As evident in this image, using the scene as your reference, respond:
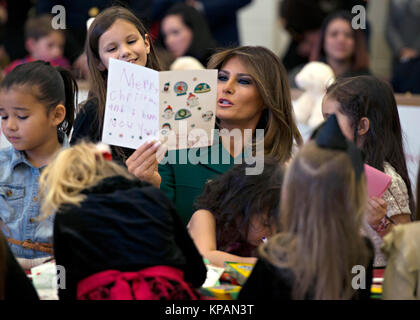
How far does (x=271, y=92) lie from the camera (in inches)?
119

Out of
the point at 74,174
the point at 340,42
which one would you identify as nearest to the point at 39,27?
the point at 340,42

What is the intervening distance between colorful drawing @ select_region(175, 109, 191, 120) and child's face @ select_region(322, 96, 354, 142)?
24.2 inches

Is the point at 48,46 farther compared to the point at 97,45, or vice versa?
the point at 48,46

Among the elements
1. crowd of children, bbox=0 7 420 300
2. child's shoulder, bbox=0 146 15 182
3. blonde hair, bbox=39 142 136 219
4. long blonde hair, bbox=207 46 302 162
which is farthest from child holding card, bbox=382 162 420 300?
child's shoulder, bbox=0 146 15 182

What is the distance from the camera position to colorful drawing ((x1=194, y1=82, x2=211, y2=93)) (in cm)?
262

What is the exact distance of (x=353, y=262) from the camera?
74.2 inches

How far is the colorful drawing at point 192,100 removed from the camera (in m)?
2.62

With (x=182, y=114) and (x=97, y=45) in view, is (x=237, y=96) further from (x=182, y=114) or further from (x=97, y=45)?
(x=97, y=45)

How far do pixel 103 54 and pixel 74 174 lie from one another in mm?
1141

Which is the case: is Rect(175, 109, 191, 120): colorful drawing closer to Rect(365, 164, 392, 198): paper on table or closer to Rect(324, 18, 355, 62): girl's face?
Rect(365, 164, 392, 198): paper on table

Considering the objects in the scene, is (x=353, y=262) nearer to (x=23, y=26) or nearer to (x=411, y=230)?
(x=411, y=230)

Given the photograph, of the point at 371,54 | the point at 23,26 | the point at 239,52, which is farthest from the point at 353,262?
the point at 371,54

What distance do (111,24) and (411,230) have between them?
164cm

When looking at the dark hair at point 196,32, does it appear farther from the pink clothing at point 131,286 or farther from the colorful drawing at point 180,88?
the pink clothing at point 131,286
